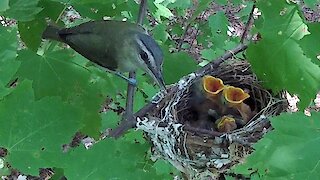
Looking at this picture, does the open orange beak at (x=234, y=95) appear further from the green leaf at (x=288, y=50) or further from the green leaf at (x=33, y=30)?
the green leaf at (x=33, y=30)

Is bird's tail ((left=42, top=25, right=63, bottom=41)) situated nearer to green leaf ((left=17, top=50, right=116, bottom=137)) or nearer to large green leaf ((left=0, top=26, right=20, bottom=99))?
green leaf ((left=17, top=50, right=116, bottom=137))

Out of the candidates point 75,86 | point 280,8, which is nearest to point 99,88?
point 75,86

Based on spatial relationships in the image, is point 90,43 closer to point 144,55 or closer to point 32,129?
point 144,55

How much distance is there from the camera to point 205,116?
2199 mm

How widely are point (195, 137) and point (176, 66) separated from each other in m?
0.28

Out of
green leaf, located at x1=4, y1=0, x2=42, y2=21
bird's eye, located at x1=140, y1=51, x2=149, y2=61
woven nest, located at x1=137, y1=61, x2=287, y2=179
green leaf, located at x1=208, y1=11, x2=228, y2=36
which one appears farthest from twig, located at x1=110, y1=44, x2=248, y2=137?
green leaf, located at x1=208, y1=11, x2=228, y2=36

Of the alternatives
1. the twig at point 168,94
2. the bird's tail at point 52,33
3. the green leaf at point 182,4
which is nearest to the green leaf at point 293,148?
Answer: the twig at point 168,94

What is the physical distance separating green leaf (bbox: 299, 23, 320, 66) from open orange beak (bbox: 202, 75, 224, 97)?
53cm

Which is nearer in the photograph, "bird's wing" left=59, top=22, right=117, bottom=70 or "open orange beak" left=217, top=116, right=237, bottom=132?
"bird's wing" left=59, top=22, right=117, bottom=70

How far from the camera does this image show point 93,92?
1.78 m

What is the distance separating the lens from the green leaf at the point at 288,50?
1.65 m

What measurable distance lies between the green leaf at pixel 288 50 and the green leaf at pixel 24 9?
1.94ft

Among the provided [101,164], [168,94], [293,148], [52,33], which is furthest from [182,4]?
[101,164]

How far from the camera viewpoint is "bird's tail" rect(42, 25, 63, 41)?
1.89 m
